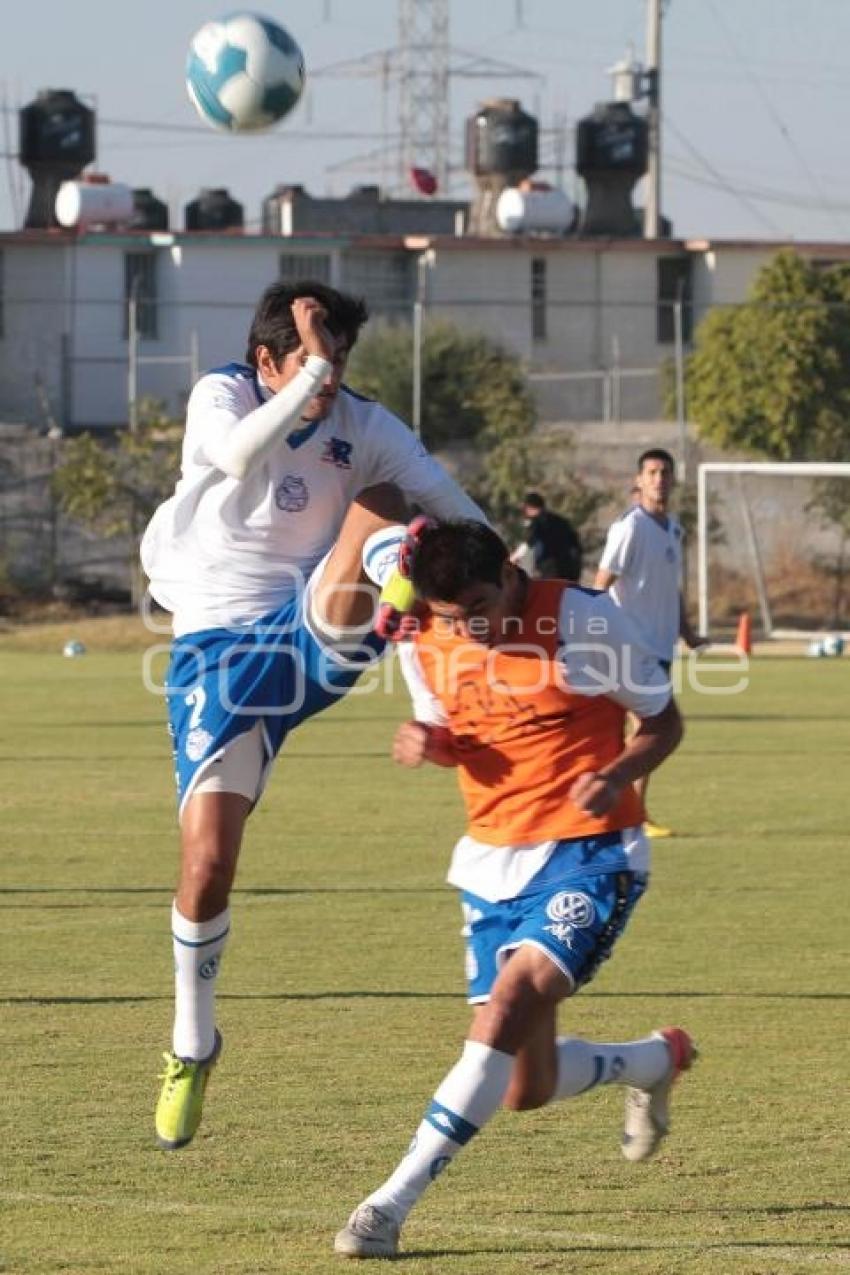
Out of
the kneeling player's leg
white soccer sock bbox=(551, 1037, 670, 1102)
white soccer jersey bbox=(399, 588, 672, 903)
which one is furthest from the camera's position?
the kneeling player's leg

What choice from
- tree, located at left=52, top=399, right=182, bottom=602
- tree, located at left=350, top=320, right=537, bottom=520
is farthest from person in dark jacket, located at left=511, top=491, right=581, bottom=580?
tree, located at left=350, top=320, right=537, bottom=520

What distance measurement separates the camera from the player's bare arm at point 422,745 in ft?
19.7

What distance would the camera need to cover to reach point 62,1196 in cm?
635

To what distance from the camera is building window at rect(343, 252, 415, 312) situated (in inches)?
2232

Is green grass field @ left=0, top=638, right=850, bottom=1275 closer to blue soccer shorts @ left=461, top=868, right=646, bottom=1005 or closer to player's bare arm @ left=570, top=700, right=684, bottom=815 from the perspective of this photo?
blue soccer shorts @ left=461, top=868, right=646, bottom=1005

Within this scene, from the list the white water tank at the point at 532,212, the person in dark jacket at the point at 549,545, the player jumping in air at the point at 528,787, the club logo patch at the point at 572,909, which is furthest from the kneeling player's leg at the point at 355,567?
the white water tank at the point at 532,212

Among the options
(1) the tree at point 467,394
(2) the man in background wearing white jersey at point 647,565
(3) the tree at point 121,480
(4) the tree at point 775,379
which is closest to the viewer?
(2) the man in background wearing white jersey at point 647,565

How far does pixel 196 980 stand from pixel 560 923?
1.42 m

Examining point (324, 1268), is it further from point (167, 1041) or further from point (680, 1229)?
point (167, 1041)

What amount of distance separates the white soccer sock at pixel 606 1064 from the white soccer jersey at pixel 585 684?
0.54 m

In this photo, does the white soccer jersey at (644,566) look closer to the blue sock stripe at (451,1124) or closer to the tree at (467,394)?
the blue sock stripe at (451,1124)

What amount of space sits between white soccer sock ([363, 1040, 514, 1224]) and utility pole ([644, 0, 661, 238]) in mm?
58314

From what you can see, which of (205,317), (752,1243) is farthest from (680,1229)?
(205,317)

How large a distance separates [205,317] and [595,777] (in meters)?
46.6
